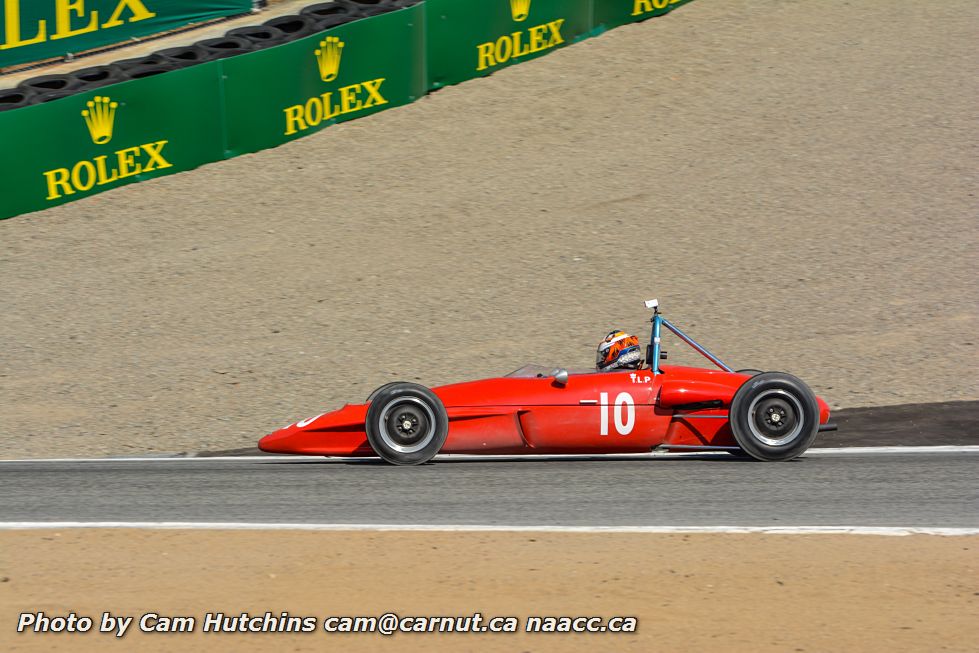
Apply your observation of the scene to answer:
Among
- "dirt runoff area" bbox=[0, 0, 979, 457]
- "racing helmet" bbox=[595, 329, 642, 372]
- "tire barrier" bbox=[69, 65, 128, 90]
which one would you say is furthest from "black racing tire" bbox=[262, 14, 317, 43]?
"racing helmet" bbox=[595, 329, 642, 372]

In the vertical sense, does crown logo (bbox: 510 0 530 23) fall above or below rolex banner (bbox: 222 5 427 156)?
above

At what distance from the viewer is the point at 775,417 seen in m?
8.72

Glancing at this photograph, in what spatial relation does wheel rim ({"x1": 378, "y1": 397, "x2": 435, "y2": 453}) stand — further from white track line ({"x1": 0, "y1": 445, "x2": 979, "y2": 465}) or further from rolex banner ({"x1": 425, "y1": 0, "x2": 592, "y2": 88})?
rolex banner ({"x1": 425, "y1": 0, "x2": 592, "y2": 88})

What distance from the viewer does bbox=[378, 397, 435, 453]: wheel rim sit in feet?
28.9

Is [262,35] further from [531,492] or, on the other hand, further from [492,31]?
[531,492]

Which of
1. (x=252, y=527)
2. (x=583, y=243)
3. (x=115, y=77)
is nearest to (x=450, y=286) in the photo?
(x=583, y=243)

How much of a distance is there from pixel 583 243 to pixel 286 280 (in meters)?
3.69

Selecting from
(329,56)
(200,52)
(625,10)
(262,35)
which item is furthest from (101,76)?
(625,10)

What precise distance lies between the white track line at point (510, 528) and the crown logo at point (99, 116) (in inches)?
369

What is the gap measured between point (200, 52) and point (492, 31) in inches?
175

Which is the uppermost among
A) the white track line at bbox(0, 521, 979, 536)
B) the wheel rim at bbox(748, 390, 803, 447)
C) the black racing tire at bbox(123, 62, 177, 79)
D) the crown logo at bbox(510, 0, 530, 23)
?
the crown logo at bbox(510, 0, 530, 23)

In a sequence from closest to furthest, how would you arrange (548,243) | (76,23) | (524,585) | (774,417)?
1. (524,585)
2. (774,417)
3. (548,243)
4. (76,23)

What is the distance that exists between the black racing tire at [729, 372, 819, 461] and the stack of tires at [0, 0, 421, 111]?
11.1m

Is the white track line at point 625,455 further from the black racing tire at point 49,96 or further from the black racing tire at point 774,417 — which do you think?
the black racing tire at point 49,96
